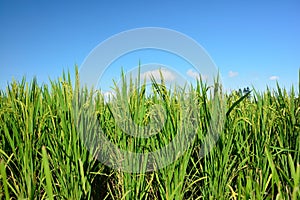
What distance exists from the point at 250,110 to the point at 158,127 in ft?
2.04

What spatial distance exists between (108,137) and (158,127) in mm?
313

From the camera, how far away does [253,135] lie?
1.59 metres

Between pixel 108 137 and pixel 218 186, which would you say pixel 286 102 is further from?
pixel 108 137

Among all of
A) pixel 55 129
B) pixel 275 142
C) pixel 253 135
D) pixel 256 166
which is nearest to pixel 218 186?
pixel 256 166

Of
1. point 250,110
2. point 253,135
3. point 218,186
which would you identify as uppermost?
point 250,110

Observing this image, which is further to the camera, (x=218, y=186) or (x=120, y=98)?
(x=120, y=98)

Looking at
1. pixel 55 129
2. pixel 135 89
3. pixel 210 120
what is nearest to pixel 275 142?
pixel 210 120

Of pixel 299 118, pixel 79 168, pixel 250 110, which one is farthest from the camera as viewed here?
pixel 250 110

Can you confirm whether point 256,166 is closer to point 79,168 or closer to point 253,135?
point 253,135

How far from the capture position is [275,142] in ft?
5.43

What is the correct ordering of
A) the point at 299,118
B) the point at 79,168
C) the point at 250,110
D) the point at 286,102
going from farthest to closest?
1. the point at 250,110
2. the point at 286,102
3. the point at 299,118
4. the point at 79,168

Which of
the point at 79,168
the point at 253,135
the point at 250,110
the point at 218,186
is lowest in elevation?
the point at 218,186

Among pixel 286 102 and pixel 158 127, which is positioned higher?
pixel 286 102

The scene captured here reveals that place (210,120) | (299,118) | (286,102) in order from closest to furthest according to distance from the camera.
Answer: (210,120) < (299,118) < (286,102)
